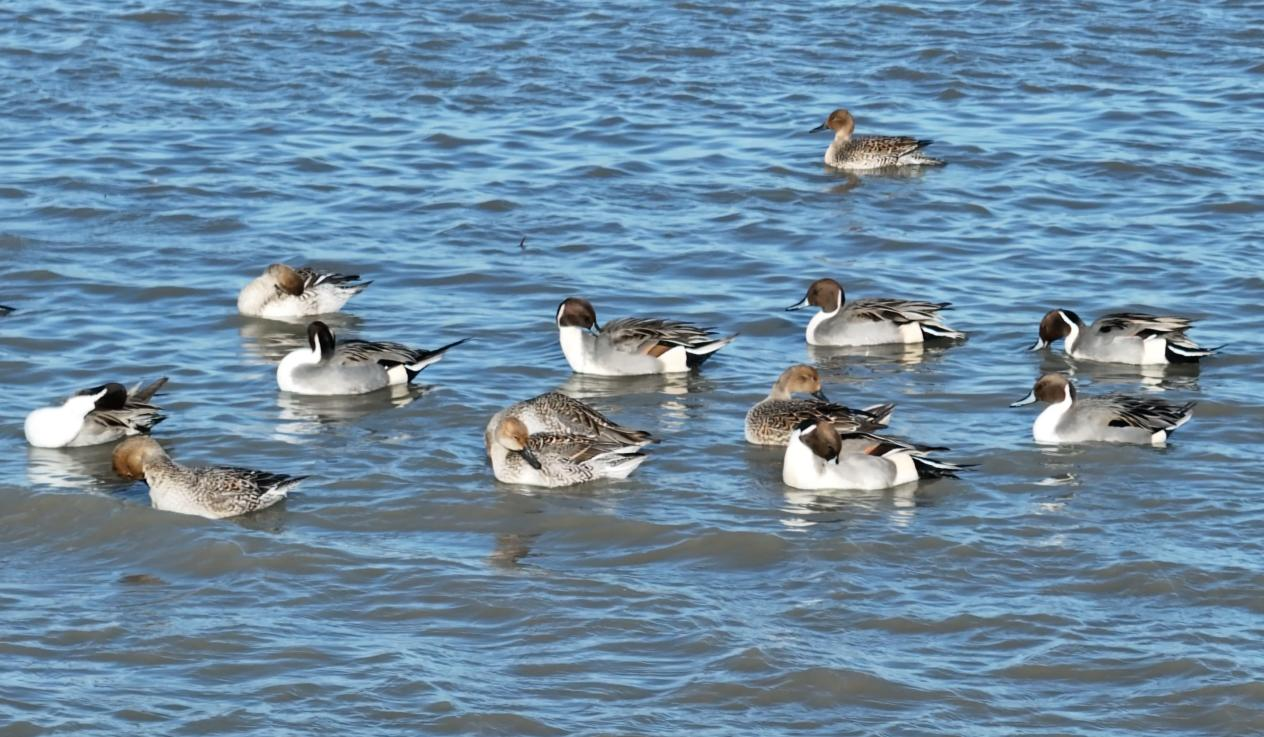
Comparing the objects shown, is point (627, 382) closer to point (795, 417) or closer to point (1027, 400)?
point (795, 417)

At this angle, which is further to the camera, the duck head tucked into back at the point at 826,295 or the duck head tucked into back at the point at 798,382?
the duck head tucked into back at the point at 826,295

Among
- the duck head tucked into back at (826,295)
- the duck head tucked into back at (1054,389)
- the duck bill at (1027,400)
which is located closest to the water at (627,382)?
the duck bill at (1027,400)

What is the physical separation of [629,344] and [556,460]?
2452mm

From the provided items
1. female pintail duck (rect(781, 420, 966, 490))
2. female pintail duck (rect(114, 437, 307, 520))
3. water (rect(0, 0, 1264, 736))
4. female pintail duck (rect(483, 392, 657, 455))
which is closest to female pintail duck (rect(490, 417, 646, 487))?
water (rect(0, 0, 1264, 736))

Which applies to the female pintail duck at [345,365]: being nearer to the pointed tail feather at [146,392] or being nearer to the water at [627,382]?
the water at [627,382]

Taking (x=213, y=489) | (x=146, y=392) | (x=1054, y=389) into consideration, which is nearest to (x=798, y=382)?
(x=1054, y=389)

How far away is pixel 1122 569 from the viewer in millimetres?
9883

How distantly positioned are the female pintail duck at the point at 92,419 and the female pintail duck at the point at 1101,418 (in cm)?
546

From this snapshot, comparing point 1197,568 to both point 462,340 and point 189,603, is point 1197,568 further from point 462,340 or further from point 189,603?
point 462,340

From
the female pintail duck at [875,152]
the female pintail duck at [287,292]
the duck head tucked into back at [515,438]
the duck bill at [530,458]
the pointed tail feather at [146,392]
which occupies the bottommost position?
the duck bill at [530,458]

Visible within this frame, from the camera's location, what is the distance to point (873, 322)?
1437cm

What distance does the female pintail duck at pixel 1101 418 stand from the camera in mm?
11984

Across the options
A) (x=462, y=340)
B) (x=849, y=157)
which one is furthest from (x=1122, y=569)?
(x=849, y=157)

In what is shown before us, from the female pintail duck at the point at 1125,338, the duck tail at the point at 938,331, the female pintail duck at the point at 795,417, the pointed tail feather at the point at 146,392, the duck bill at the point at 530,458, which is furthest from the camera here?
the duck tail at the point at 938,331
